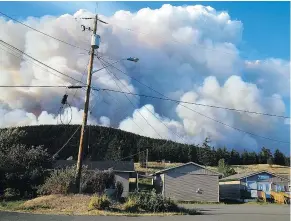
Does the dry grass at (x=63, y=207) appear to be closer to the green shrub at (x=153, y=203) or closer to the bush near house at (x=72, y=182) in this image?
the green shrub at (x=153, y=203)

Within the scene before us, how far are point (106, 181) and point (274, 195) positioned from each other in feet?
106

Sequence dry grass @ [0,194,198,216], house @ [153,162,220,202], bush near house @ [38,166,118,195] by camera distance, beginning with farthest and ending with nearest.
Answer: house @ [153,162,220,202], bush near house @ [38,166,118,195], dry grass @ [0,194,198,216]

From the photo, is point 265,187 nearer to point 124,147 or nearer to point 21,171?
point 21,171

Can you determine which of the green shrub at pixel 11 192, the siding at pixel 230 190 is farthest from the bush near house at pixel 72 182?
the siding at pixel 230 190

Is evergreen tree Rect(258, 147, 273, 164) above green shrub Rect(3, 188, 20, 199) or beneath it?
above

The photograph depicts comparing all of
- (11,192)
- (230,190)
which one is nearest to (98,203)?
(11,192)

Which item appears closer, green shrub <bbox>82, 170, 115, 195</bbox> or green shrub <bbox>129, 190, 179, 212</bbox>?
green shrub <bbox>129, 190, 179, 212</bbox>

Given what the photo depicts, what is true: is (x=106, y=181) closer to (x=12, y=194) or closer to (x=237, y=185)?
(x=12, y=194)

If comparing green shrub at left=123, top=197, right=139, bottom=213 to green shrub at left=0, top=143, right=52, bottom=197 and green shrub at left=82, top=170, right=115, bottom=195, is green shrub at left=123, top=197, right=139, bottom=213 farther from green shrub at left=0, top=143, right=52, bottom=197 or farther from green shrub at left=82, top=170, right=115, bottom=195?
green shrub at left=0, top=143, right=52, bottom=197

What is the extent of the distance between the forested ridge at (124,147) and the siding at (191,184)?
3660 cm

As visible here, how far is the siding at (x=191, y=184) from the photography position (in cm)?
4912

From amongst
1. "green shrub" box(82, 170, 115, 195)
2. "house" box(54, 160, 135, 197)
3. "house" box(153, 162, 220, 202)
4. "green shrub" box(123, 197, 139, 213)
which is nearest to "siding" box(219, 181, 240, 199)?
"house" box(153, 162, 220, 202)

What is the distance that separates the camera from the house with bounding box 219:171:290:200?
56031 mm

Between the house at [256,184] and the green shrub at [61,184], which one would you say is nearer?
the green shrub at [61,184]
